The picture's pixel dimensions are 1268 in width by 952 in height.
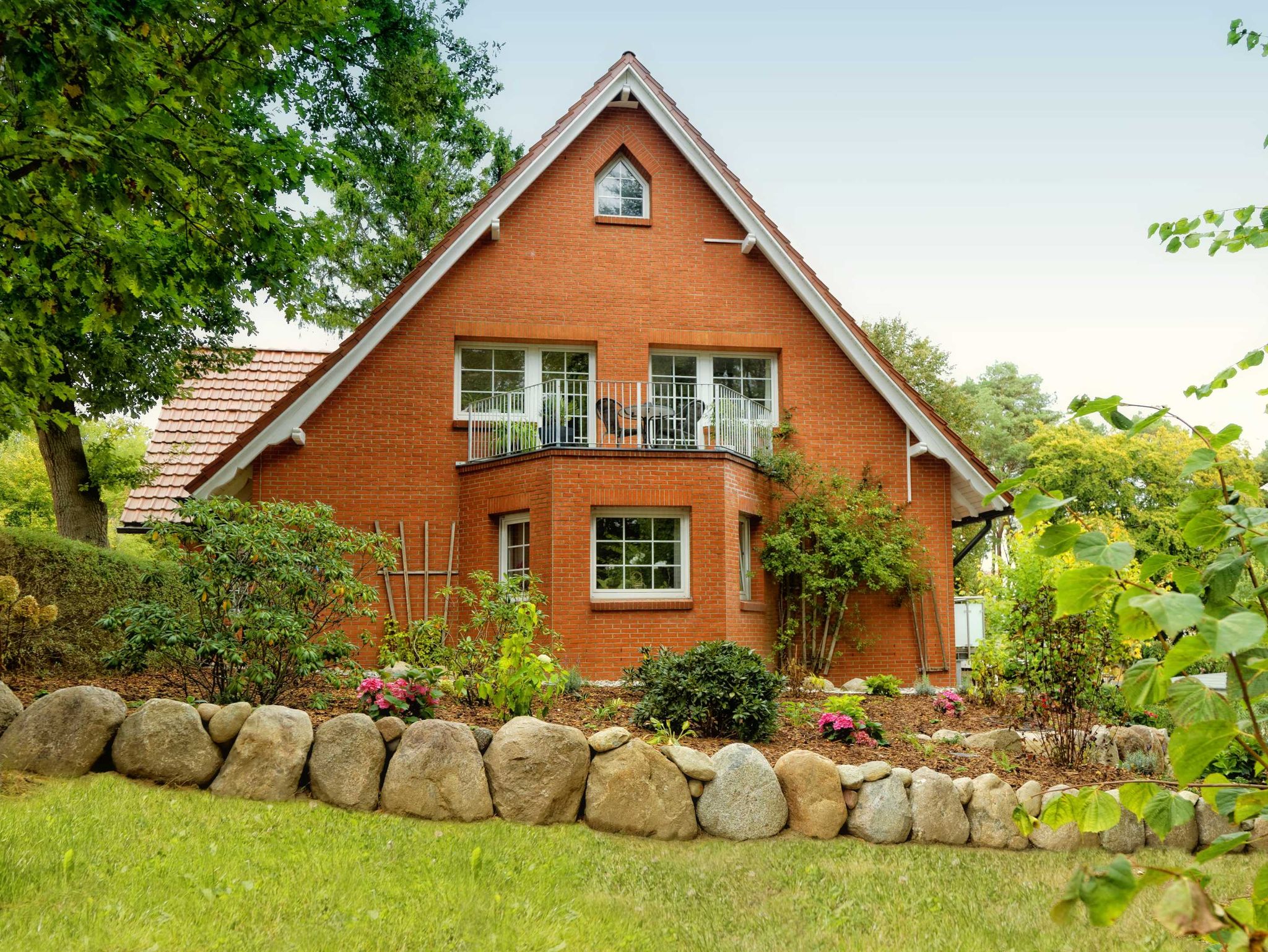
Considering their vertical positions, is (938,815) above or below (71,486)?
below

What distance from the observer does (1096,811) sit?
Result: 168cm

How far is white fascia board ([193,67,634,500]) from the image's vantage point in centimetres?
1483

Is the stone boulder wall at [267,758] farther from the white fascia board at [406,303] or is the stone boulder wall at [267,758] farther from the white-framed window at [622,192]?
the white-framed window at [622,192]

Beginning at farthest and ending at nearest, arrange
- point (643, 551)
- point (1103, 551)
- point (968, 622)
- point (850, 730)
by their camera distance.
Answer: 1. point (968, 622)
2. point (643, 551)
3. point (850, 730)
4. point (1103, 551)

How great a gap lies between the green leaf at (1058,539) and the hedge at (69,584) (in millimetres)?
10055

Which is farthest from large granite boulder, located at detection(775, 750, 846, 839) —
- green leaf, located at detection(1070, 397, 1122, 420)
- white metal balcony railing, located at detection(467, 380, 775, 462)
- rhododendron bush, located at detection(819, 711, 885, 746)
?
white metal balcony railing, located at detection(467, 380, 775, 462)

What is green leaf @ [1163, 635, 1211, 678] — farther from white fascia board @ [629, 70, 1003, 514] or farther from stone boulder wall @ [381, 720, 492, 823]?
white fascia board @ [629, 70, 1003, 514]

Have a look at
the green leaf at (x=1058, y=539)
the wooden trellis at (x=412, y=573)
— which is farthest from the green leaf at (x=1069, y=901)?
the wooden trellis at (x=412, y=573)

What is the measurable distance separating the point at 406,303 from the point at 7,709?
896 centimetres

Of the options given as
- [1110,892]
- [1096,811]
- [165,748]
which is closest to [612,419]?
[165,748]

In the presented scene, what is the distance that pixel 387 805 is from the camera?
7.43 metres

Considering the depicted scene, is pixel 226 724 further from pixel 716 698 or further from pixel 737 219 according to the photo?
pixel 737 219

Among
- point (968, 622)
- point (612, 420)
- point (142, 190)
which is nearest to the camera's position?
point (142, 190)

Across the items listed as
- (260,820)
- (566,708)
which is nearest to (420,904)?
(260,820)
